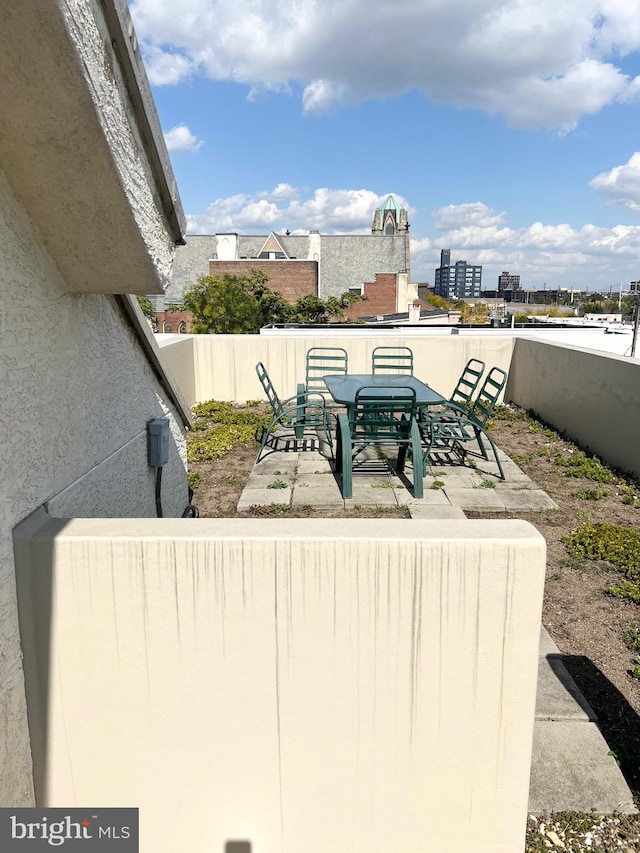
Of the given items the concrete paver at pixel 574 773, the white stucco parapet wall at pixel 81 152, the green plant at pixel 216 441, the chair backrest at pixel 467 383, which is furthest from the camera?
the chair backrest at pixel 467 383

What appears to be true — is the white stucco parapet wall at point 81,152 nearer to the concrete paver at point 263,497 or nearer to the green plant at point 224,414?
the concrete paver at point 263,497

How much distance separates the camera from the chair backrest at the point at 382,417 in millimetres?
5480

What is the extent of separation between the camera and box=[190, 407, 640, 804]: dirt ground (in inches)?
113

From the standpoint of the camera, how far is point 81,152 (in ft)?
5.47

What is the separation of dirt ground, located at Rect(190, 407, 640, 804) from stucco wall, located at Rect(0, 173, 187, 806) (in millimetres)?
2406

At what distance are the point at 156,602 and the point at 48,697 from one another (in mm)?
496

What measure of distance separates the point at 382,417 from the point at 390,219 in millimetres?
73100

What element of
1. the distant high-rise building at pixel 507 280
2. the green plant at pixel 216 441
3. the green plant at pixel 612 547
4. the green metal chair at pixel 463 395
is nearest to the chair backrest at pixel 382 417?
the green metal chair at pixel 463 395

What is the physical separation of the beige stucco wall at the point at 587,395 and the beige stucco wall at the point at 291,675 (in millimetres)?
5203

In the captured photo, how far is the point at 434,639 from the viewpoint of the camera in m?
1.79

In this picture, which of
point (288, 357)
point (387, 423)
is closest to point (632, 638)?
point (387, 423)

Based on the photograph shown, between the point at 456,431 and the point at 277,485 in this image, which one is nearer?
the point at 277,485

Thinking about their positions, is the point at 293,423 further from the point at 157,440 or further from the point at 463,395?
the point at 157,440

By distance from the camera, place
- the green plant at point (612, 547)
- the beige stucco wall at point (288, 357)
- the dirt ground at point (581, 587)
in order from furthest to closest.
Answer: the beige stucco wall at point (288, 357)
the green plant at point (612, 547)
the dirt ground at point (581, 587)
